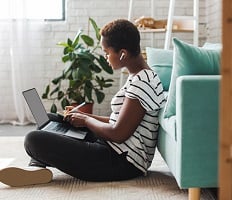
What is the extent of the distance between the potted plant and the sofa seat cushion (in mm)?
1905

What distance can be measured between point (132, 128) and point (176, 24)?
5.70 feet

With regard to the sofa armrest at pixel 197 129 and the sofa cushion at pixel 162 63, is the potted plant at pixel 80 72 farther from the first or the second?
the sofa armrest at pixel 197 129

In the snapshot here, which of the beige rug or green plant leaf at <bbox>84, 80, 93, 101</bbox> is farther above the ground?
green plant leaf at <bbox>84, 80, 93, 101</bbox>

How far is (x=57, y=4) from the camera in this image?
4656 millimetres

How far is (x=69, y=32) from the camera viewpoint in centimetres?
464

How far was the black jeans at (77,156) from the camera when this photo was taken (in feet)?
7.49

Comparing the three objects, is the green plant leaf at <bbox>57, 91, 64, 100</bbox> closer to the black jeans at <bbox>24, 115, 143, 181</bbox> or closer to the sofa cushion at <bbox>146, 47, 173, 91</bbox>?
the sofa cushion at <bbox>146, 47, 173, 91</bbox>

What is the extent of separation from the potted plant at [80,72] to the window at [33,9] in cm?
43

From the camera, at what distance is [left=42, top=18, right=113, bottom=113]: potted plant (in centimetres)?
413

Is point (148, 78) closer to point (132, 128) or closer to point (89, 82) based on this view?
point (132, 128)

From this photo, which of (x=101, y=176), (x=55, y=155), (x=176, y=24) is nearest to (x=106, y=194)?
(x=101, y=176)

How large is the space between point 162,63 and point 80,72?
1223mm

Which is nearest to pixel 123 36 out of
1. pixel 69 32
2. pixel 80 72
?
pixel 80 72

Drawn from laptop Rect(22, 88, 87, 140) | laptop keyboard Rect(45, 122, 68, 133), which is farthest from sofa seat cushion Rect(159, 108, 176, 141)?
laptop keyboard Rect(45, 122, 68, 133)
